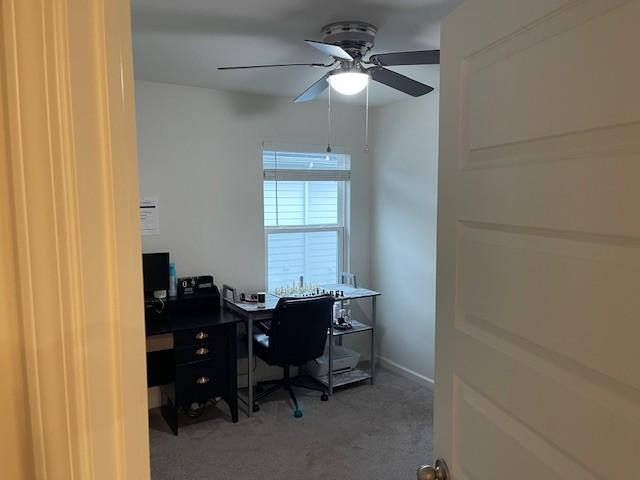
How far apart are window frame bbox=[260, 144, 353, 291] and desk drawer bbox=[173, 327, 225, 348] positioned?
896mm

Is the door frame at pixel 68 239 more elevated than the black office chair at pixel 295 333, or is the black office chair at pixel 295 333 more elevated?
the door frame at pixel 68 239

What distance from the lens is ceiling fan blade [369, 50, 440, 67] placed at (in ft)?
7.36

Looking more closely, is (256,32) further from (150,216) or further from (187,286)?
(187,286)

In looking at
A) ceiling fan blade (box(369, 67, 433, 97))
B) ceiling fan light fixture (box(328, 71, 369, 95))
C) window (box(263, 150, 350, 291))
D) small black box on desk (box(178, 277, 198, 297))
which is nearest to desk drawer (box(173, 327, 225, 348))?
small black box on desk (box(178, 277, 198, 297))

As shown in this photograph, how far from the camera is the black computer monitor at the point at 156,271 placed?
3416 mm

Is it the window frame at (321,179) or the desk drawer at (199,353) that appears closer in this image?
the desk drawer at (199,353)

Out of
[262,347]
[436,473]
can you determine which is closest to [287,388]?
[262,347]

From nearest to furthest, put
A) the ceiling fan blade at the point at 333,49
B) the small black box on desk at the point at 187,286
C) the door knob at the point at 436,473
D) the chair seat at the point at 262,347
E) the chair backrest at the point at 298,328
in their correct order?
the door knob at the point at 436,473
the ceiling fan blade at the point at 333,49
the chair backrest at the point at 298,328
the chair seat at the point at 262,347
the small black box on desk at the point at 187,286

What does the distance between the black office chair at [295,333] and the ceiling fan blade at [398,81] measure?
159 cm

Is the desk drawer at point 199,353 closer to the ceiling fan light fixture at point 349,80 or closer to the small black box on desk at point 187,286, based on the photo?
the small black box on desk at point 187,286

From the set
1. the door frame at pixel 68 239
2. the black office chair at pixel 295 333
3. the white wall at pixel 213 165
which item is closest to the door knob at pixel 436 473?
the door frame at pixel 68 239

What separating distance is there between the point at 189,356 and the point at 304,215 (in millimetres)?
1707

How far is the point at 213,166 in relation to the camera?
3.83 metres

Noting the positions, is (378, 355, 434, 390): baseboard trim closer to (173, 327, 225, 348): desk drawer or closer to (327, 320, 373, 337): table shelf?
(327, 320, 373, 337): table shelf
